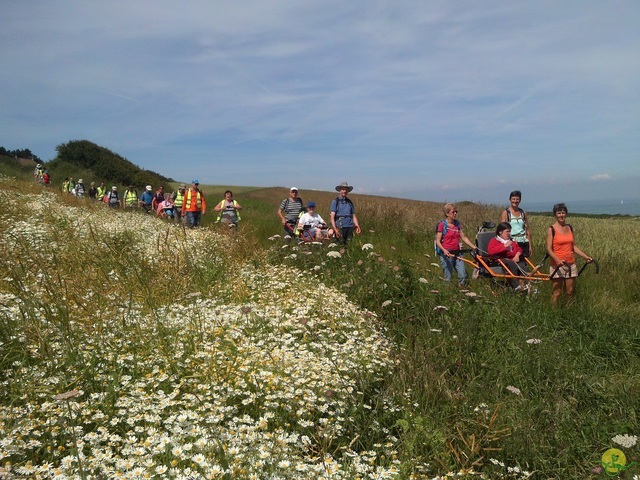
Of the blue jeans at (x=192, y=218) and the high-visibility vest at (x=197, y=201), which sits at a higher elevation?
the high-visibility vest at (x=197, y=201)

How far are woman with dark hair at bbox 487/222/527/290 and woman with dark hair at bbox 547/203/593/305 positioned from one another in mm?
521

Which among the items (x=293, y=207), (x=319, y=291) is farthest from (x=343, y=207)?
(x=319, y=291)

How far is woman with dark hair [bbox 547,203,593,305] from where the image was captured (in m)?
7.14

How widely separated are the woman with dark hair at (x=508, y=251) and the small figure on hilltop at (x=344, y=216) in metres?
3.27

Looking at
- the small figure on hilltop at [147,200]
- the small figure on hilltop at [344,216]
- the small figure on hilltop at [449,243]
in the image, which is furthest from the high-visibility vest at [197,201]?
the small figure on hilltop at [449,243]

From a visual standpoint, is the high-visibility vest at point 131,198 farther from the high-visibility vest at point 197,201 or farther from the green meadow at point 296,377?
the green meadow at point 296,377

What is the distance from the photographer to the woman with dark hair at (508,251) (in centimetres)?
766

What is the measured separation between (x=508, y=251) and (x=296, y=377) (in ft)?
17.9

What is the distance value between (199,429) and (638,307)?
6.88 m

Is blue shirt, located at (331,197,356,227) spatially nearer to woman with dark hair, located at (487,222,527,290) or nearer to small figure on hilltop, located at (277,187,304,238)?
small figure on hilltop, located at (277,187,304,238)

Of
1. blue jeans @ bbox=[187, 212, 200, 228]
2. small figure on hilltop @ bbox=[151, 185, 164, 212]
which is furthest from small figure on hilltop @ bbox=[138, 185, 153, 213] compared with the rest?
blue jeans @ bbox=[187, 212, 200, 228]

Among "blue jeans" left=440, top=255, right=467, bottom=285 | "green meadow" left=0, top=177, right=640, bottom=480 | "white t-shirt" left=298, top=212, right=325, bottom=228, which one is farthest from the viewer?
"white t-shirt" left=298, top=212, right=325, bottom=228

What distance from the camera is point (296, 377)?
3.54 m

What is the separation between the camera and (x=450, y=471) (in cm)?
Result: 302
